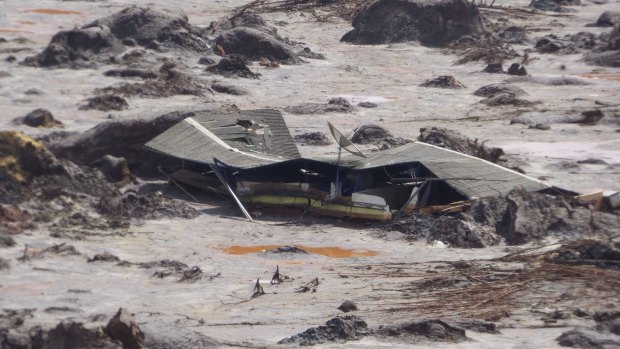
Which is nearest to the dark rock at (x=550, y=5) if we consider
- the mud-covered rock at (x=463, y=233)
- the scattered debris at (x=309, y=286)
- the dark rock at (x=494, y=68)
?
the dark rock at (x=494, y=68)

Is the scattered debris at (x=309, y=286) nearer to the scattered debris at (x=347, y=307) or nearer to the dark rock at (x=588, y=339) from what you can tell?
the scattered debris at (x=347, y=307)

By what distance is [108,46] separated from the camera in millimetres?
32344

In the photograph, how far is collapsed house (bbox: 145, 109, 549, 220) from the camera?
19.3m

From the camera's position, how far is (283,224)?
19.1 meters

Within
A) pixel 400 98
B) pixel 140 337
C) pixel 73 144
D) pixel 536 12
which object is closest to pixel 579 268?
pixel 140 337

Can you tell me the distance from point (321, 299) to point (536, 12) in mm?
29837

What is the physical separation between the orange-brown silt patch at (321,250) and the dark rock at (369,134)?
669 cm

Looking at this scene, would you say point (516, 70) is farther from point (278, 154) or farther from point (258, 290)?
point (258, 290)

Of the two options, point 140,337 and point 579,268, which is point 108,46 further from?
point 140,337

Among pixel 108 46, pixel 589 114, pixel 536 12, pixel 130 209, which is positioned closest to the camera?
pixel 130 209

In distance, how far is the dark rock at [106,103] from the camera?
1040 inches

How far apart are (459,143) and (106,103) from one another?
274 inches

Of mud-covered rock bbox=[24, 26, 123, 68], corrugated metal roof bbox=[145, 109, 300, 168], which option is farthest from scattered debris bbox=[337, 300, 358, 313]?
mud-covered rock bbox=[24, 26, 123, 68]

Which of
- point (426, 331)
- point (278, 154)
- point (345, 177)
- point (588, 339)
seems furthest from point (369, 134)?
point (588, 339)
